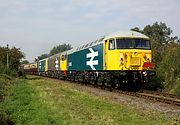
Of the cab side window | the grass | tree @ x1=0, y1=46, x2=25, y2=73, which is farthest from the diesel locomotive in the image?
tree @ x1=0, y1=46, x2=25, y2=73

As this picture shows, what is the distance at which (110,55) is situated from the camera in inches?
944

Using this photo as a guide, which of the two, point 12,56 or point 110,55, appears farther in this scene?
point 12,56

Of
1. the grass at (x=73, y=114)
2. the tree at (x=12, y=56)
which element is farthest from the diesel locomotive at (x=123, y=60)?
the tree at (x=12, y=56)

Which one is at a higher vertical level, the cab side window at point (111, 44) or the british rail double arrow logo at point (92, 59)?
the cab side window at point (111, 44)

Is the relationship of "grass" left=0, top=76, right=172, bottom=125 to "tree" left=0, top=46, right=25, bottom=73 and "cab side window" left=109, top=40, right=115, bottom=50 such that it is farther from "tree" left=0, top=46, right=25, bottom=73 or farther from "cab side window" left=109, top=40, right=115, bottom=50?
"tree" left=0, top=46, right=25, bottom=73

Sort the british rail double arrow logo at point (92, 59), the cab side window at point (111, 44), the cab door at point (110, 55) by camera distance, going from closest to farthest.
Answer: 1. the cab door at point (110, 55)
2. the cab side window at point (111, 44)
3. the british rail double arrow logo at point (92, 59)

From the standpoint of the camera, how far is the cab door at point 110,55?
23688mm

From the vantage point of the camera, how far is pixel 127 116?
12.9 m

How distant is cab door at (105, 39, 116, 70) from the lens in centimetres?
2369

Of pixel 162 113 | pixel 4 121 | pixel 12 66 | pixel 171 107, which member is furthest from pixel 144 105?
pixel 12 66

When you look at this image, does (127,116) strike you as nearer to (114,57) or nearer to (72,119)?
(72,119)

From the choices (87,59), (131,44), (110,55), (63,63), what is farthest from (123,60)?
(63,63)

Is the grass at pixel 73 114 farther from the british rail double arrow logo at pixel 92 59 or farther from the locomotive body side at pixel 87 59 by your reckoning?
the british rail double arrow logo at pixel 92 59

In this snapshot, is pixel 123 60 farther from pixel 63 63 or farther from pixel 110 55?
pixel 63 63
